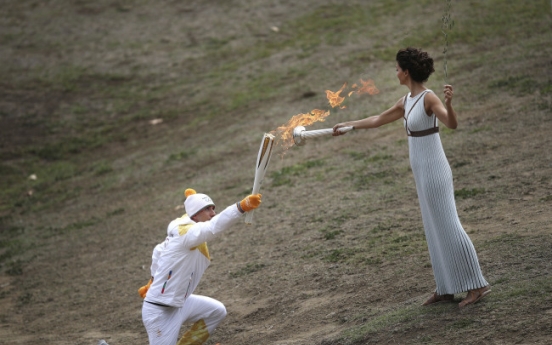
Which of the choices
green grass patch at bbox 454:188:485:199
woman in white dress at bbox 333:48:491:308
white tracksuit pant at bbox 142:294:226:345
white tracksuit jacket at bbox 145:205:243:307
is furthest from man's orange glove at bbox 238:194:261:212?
green grass patch at bbox 454:188:485:199

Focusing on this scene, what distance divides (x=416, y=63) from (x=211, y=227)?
2.27 metres

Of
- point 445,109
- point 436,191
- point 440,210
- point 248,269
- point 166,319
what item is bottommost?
point 248,269

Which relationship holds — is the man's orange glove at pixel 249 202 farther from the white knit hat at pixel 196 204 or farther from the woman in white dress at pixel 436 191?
the woman in white dress at pixel 436 191

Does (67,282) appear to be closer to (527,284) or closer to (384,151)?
(384,151)

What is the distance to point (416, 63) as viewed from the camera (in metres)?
5.79

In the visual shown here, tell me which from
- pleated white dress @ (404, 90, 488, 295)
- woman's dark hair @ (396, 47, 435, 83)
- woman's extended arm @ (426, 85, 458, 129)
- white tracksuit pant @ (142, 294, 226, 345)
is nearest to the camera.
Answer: woman's extended arm @ (426, 85, 458, 129)

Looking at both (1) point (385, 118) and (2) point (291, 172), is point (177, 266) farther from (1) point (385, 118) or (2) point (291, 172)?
(2) point (291, 172)

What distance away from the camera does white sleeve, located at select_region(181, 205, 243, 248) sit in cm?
591

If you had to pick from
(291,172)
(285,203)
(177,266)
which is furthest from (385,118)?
(291,172)

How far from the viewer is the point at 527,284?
584cm

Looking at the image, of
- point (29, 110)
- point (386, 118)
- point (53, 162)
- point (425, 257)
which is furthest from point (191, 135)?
point (386, 118)

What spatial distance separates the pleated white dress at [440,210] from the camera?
5.66 meters

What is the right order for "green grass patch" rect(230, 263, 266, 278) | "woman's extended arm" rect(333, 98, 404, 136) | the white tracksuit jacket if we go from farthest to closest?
"green grass patch" rect(230, 263, 266, 278) < the white tracksuit jacket < "woman's extended arm" rect(333, 98, 404, 136)

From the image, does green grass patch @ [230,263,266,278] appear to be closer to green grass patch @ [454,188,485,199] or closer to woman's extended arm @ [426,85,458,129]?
green grass patch @ [454,188,485,199]
